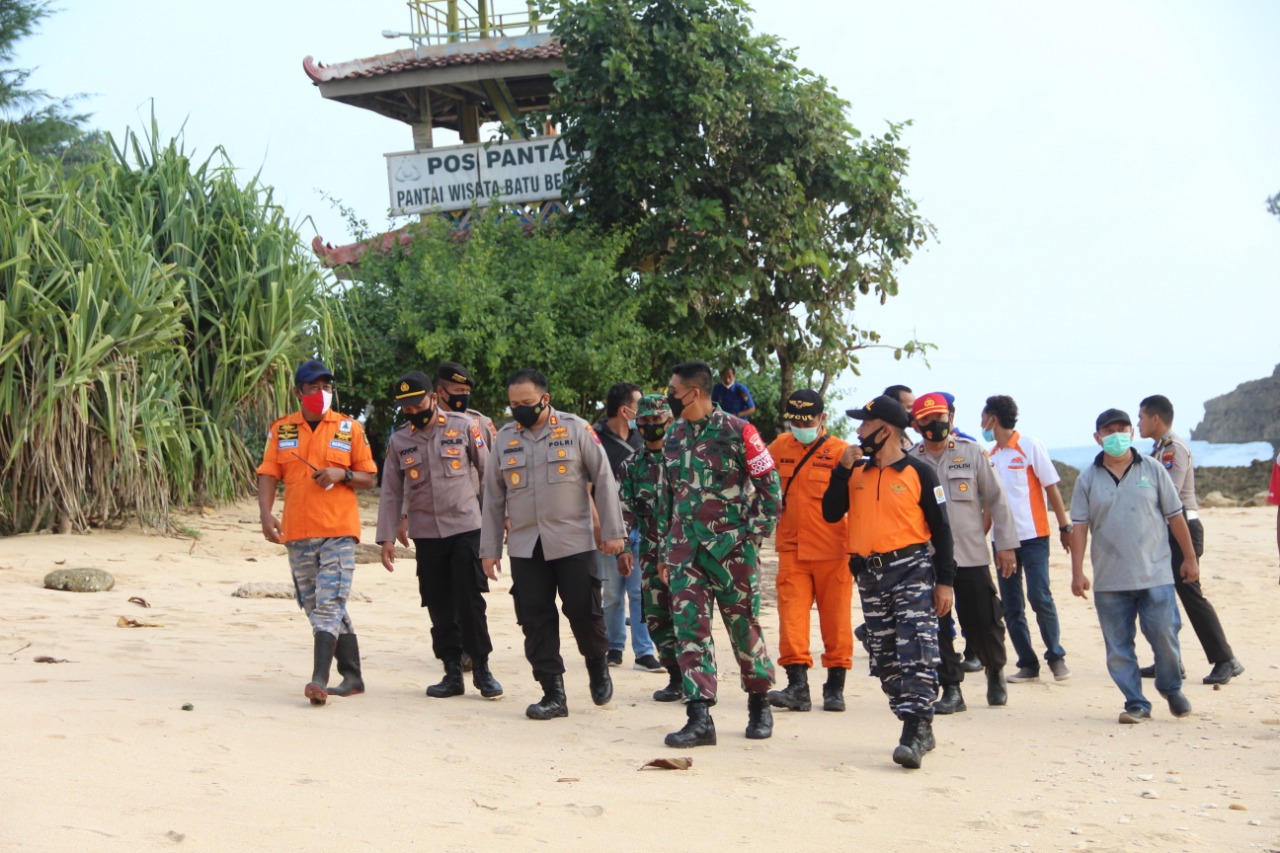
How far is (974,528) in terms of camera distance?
788cm

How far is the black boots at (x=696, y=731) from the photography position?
650 centimetres

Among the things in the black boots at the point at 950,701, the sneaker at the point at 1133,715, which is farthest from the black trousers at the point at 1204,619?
the black boots at the point at 950,701

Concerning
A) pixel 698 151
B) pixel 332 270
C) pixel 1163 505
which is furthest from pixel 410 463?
pixel 698 151

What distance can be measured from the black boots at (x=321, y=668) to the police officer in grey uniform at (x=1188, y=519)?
16.4 feet

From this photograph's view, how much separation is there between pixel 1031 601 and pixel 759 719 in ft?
9.47

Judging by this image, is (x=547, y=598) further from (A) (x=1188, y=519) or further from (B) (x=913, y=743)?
(A) (x=1188, y=519)

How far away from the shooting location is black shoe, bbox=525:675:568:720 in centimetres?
713

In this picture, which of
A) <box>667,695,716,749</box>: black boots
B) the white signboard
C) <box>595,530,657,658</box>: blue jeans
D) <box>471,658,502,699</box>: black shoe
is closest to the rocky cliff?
the white signboard

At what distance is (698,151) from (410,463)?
1146 cm

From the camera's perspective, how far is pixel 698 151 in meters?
18.4

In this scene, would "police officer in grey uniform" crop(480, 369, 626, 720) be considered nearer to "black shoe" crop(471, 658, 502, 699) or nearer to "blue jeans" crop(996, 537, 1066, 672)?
"black shoe" crop(471, 658, 502, 699)

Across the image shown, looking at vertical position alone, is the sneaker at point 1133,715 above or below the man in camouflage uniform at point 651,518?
below

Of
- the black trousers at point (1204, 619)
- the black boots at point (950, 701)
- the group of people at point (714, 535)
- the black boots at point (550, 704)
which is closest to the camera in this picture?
the group of people at point (714, 535)

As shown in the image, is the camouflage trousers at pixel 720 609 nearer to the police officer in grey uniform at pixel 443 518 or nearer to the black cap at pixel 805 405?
the black cap at pixel 805 405
